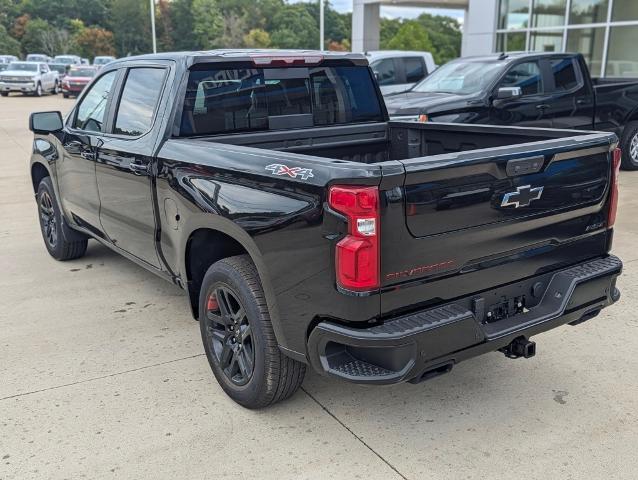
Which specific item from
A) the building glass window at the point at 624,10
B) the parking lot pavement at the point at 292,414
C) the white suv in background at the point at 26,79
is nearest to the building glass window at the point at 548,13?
the building glass window at the point at 624,10

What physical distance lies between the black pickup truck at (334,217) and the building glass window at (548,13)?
1567 cm

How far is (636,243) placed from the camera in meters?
6.49

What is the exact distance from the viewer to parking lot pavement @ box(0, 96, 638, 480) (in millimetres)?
3002

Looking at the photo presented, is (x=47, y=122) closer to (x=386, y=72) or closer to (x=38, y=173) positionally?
(x=38, y=173)

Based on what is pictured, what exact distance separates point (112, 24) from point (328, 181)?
8289 centimetres

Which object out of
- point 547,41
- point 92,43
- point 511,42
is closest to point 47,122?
point 547,41

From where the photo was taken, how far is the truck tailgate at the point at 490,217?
2.69 meters

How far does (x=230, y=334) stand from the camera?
350cm

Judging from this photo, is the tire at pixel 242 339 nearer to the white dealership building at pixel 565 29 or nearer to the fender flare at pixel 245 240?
the fender flare at pixel 245 240

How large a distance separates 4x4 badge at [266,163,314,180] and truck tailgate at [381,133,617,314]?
0.38 m

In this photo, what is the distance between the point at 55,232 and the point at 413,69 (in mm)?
10352

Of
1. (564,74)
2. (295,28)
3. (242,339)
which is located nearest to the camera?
(242,339)

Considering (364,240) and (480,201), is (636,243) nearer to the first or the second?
(480,201)

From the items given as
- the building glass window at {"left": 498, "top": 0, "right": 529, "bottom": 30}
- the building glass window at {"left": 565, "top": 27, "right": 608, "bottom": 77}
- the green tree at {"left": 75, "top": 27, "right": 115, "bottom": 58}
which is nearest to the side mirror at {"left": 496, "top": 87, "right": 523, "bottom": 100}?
the building glass window at {"left": 565, "top": 27, "right": 608, "bottom": 77}
